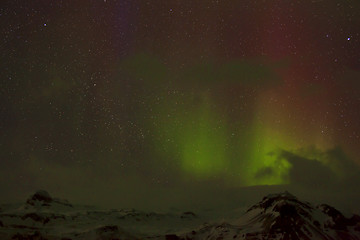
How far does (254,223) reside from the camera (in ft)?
435

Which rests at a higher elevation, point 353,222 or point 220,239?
point 353,222

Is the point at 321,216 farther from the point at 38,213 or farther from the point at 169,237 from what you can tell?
the point at 38,213

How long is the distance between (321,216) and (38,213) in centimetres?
11609

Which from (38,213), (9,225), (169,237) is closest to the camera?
(169,237)

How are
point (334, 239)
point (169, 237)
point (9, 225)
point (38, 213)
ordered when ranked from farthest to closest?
point (38, 213)
point (9, 225)
point (169, 237)
point (334, 239)

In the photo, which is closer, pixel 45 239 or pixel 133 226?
pixel 45 239

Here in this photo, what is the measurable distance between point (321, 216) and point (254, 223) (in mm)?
20133

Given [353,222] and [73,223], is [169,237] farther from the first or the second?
[73,223]

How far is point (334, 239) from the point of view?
394 ft

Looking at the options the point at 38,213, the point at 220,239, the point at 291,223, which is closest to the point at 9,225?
the point at 38,213

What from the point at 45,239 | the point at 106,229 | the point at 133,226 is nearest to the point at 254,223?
the point at 106,229

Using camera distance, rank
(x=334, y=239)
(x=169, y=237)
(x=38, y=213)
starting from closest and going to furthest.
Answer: (x=334, y=239)
(x=169, y=237)
(x=38, y=213)

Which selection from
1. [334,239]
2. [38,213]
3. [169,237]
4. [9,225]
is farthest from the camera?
[38,213]

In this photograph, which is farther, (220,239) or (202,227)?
(202,227)
